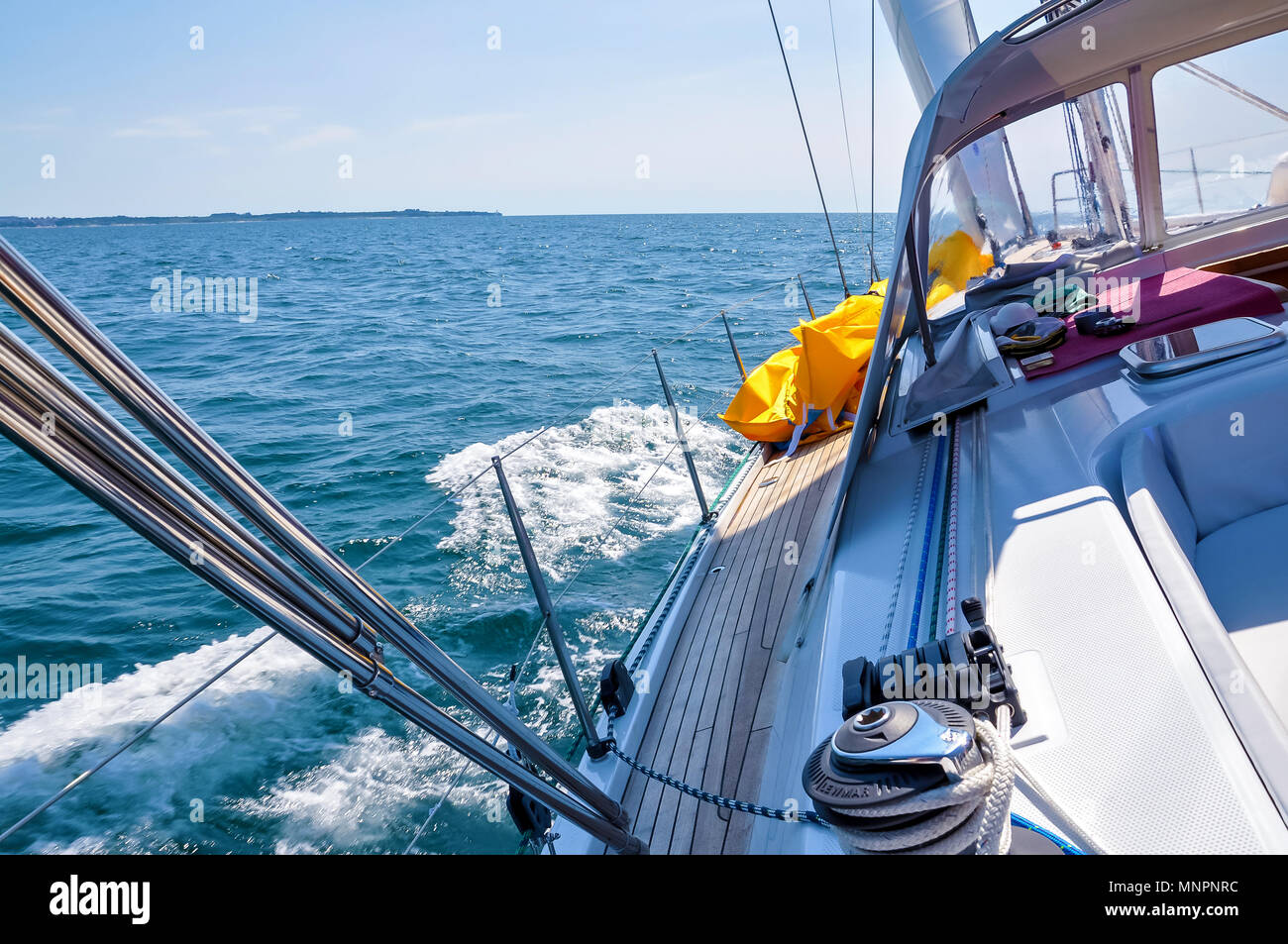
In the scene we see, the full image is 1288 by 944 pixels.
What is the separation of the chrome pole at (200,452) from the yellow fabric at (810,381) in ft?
11.7

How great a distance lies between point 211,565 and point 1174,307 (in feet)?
10.4

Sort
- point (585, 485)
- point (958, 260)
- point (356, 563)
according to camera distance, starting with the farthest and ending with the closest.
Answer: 1. point (585, 485)
2. point (356, 563)
3. point (958, 260)

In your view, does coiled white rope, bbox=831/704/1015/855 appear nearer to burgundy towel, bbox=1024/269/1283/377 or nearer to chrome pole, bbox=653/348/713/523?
burgundy towel, bbox=1024/269/1283/377

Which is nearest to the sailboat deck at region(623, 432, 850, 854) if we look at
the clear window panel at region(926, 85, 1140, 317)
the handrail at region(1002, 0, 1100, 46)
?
the clear window panel at region(926, 85, 1140, 317)

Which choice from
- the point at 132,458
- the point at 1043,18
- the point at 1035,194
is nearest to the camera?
the point at 132,458

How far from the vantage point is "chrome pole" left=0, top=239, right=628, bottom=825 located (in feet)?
2.44

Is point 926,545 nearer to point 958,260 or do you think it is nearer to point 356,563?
point 958,260

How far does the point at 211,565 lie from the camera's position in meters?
0.80

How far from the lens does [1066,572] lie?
1.75 meters

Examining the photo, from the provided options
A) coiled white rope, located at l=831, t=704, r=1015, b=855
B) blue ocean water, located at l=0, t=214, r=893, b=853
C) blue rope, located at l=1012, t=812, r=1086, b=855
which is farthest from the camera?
blue ocean water, located at l=0, t=214, r=893, b=853

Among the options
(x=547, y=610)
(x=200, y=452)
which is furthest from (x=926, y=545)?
(x=200, y=452)

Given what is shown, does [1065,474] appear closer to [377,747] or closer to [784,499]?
[784,499]

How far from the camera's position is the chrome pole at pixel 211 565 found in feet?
2.22

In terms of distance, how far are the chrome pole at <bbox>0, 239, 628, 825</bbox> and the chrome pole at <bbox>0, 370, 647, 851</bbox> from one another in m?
0.06
